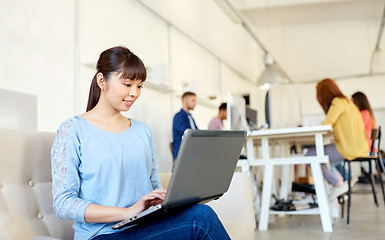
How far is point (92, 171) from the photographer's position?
1276 millimetres

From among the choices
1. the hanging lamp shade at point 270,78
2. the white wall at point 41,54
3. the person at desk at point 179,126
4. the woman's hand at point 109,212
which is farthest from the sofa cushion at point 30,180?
the hanging lamp shade at point 270,78

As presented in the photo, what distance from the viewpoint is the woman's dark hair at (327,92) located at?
3.68 m

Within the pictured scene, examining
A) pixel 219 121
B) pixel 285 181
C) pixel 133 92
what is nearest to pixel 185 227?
pixel 133 92

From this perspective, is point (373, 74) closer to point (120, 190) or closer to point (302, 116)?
point (302, 116)

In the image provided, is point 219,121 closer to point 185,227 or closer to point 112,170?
point 112,170

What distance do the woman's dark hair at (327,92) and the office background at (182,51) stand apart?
190 centimetres

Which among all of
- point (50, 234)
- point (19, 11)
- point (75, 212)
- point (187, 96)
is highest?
point (19, 11)

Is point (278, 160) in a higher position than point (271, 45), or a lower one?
lower

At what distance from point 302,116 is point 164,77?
7.36 meters

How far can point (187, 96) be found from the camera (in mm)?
4848

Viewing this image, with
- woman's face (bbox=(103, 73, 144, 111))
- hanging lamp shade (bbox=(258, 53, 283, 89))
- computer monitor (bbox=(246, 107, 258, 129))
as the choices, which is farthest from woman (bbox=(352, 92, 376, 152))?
woman's face (bbox=(103, 73, 144, 111))

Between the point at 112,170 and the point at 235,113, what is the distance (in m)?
2.38

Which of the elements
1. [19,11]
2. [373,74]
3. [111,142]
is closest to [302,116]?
[373,74]

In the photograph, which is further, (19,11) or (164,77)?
(164,77)
